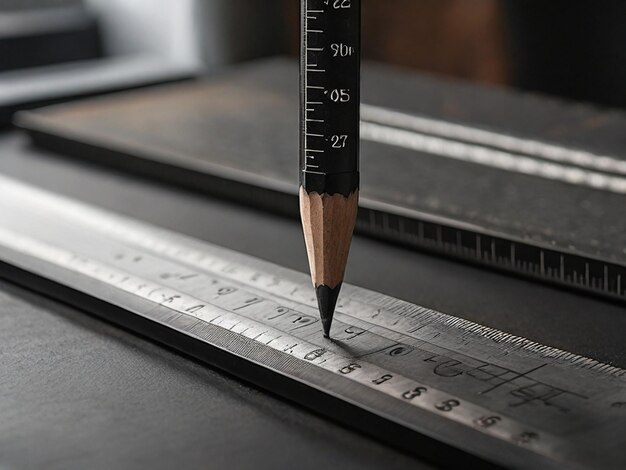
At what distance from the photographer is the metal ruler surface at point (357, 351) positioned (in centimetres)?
65

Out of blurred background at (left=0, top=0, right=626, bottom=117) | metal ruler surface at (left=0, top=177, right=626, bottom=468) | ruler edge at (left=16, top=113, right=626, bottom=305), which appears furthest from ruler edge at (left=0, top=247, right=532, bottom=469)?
blurred background at (left=0, top=0, right=626, bottom=117)

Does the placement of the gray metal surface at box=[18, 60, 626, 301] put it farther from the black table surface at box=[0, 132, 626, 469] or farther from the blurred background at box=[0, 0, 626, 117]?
the blurred background at box=[0, 0, 626, 117]

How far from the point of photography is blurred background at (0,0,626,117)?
171cm

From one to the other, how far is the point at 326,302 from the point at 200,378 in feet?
0.33

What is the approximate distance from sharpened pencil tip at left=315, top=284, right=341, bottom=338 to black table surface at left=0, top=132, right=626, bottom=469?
67mm

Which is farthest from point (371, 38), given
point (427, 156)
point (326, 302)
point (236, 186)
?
point (326, 302)

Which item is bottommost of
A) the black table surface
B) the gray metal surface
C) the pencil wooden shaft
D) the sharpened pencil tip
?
the black table surface

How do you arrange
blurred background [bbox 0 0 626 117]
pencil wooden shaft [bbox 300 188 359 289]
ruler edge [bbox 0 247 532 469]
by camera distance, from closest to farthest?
ruler edge [bbox 0 247 532 469] → pencil wooden shaft [bbox 300 188 359 289] → blurred background [bbox 0 0 626 117]

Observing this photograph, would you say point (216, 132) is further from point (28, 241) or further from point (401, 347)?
point (401, 347)

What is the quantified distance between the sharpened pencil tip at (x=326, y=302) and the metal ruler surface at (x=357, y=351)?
1 centimetres

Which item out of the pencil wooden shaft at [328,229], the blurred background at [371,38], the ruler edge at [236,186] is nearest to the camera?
the pencil wooden shaft at [328,229]

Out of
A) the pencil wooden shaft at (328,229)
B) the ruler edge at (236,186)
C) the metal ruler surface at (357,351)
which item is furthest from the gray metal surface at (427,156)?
the pencil wooden shaft at (328,229)

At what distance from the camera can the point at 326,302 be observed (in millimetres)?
764

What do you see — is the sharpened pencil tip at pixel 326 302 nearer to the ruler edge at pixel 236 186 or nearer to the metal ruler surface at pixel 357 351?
the metal ruler surface at pixel 357 351
